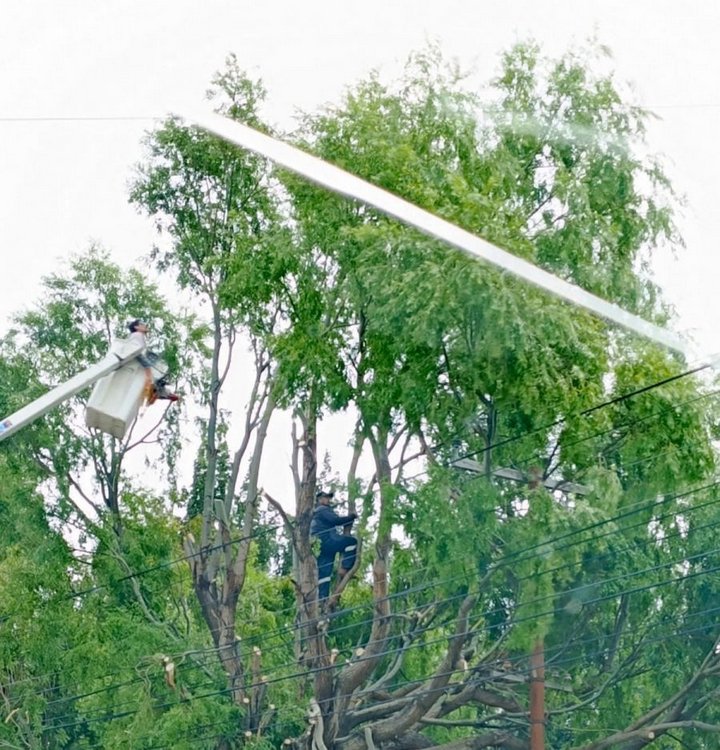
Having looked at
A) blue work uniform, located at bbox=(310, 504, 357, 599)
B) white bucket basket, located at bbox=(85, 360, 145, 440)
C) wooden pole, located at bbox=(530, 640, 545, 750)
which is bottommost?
wooden pole, located at bbox=(530, 640, 545, 750)

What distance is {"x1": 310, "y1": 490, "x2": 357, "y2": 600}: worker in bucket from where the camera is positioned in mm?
24094

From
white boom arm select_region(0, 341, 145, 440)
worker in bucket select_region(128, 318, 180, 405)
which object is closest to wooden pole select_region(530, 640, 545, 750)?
worker in bucket select_region(128, 318, 180, 405)

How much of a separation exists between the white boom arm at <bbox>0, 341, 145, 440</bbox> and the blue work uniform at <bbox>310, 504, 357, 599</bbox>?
1221 cm

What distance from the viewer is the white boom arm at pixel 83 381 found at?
1141 cm

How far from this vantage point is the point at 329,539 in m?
24.4

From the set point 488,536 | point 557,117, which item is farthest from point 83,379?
point 557,117

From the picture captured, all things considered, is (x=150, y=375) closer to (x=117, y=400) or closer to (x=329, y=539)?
(x=117, y=400)

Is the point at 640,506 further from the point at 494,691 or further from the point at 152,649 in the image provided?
the point at 152,649

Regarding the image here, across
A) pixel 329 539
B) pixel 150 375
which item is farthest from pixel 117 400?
pixel 329 539

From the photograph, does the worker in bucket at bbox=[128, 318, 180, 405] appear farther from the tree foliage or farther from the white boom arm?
the tree foliage

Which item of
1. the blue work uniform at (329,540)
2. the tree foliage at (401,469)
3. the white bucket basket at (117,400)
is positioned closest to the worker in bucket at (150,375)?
the white bucket basket at (117,400)

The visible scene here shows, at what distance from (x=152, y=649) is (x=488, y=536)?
805 cm

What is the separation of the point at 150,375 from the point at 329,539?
43.2 feet

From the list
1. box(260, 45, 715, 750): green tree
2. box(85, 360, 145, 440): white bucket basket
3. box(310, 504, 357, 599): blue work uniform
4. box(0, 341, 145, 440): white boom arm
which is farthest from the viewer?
box(310, 504, 357, 599): blue work uniform
